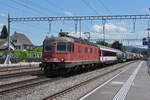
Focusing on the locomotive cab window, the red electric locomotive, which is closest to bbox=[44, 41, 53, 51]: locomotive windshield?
the red electric locomotive

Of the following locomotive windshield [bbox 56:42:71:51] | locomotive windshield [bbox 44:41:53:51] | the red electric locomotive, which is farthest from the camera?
locomotive windshield [bbox 44:41:53:51]

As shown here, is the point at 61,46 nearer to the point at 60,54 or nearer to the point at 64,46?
the point at 64,46

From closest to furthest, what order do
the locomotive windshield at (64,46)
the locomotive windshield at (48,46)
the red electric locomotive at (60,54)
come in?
the red electric locomotive at (60,54) → the locomotive windshield at (64,46) → the locomotive windshield at (48,46)

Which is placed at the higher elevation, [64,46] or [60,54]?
[64,46]

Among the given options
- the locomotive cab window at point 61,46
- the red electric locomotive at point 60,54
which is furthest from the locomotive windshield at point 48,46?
the locomotive cab window at point 61,46

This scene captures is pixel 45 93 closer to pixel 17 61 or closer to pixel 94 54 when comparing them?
pixel 94 54

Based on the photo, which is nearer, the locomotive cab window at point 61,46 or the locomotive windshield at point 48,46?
the locomotive cab window at point 61,46

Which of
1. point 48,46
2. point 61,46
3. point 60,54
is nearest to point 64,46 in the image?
point 61,46

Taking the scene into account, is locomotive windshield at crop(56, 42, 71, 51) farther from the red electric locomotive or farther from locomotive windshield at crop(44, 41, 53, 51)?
locomotive windshield at crop(44, 41, 53, 51)

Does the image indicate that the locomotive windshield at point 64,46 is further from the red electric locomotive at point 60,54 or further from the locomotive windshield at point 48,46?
the locomotive windshield at point 48,46

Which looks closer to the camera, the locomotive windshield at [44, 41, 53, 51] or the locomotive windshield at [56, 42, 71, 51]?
the locomotive windshield at [56, 42, 71, 51]

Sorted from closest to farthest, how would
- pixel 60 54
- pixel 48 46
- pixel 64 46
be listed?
pixel 60 54, pixel 64 46, pixel 48 46

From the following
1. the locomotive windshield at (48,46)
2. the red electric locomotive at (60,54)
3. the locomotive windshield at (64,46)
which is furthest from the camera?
the locomotive windshield at (48,46)

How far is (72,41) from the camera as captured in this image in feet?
55.1
